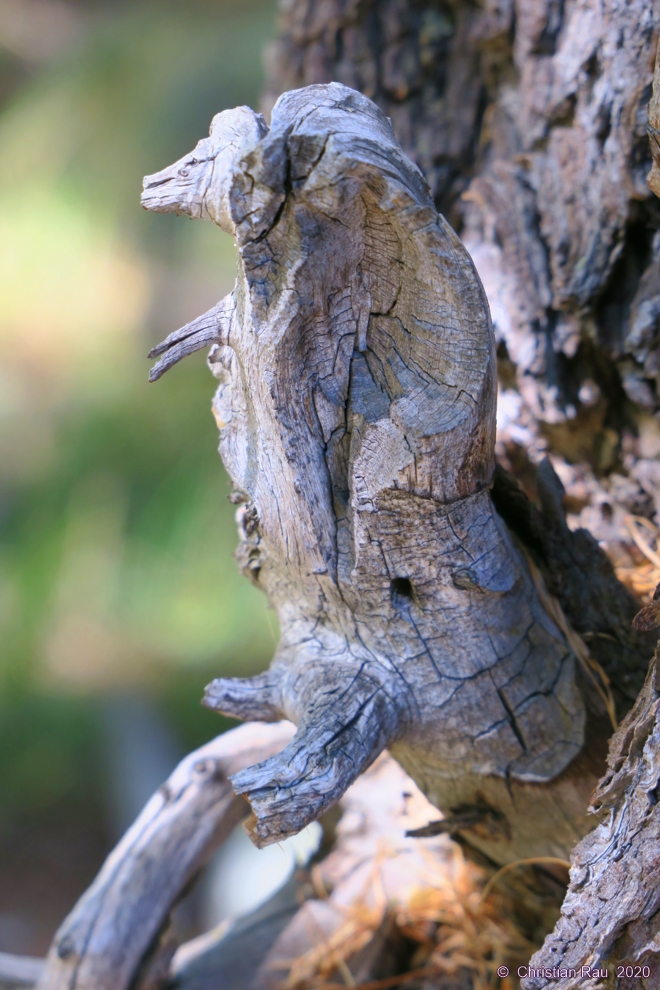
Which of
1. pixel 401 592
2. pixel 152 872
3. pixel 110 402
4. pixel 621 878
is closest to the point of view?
pixel 621 878

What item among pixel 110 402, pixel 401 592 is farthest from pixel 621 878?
pixel 110 402

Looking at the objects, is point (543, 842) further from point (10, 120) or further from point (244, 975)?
point (10, 120)

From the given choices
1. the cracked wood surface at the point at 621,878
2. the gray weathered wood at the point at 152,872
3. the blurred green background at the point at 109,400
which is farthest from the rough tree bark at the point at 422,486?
the blurred green background at the point at 109,400

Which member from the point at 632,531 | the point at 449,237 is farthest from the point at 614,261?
the point at 449,237

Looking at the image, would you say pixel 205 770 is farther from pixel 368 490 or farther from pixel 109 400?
pixel 109 400

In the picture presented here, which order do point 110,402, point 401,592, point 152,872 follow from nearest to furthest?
point 401,592
point 152,872
point 110,402

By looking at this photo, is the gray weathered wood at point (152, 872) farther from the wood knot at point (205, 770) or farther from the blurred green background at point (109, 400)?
the blurred green background at point (109, 400)
